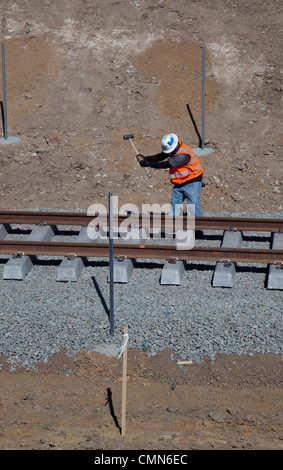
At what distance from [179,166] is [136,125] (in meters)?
4.99

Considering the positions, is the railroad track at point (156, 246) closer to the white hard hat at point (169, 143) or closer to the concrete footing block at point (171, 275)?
the concrete footing block at point (171, 275)

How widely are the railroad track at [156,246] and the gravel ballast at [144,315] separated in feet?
0.78

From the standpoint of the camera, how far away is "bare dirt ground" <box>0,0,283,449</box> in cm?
723

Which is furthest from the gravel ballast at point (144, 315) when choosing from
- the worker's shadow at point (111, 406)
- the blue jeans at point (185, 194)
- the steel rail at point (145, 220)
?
the blue jeans at point (185, 194)

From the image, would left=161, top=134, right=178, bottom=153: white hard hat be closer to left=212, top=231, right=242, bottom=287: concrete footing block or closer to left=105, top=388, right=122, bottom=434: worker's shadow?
left=212, top=231, right=242, bottom=287: concrete footing block

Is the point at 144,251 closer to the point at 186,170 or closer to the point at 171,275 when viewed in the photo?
the point at 171,275

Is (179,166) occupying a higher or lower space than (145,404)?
higher

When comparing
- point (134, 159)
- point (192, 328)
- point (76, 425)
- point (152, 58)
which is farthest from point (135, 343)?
point (152, 58)

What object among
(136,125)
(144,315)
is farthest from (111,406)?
(136,125)

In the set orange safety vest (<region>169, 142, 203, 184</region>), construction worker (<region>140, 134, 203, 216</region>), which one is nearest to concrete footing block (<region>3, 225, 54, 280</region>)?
construction worker (<region>140, 134, 203, 216</region>)

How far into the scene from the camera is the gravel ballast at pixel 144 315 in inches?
301

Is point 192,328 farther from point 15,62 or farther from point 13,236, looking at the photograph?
point 15,62

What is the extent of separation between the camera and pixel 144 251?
9477 mm

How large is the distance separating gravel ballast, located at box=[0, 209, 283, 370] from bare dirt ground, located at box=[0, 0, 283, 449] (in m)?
0.22
